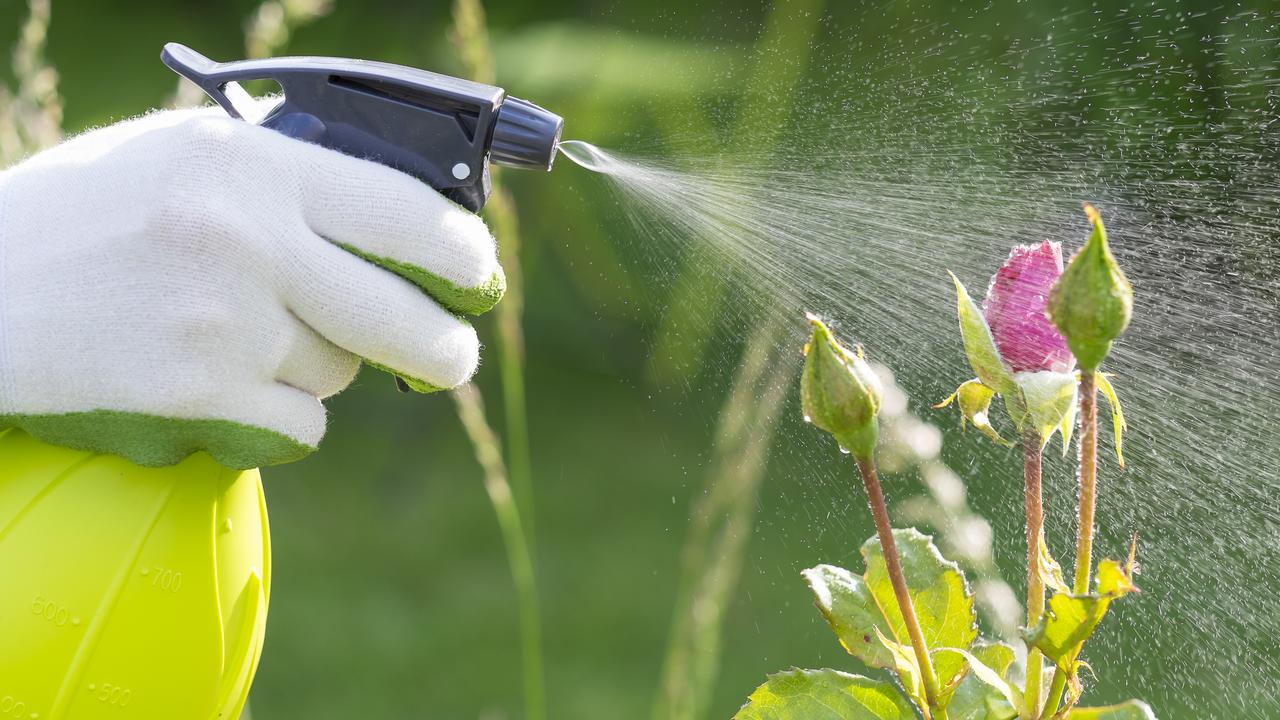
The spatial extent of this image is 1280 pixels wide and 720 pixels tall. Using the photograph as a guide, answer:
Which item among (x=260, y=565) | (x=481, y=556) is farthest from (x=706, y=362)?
(x=260, y=565)

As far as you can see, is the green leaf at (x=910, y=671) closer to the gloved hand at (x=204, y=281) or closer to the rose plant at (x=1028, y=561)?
the rose plant at (x=1028, y=561)

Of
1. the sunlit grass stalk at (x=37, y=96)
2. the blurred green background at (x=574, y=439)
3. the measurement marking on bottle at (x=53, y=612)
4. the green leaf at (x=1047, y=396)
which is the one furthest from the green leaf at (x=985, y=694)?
the blurred green background at (x=574, y=439)

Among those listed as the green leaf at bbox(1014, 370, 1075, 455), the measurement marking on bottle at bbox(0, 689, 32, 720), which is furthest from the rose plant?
the measurement marking on bottle at bbox(0, 689, 32, 720)

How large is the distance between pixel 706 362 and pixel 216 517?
2.17 m

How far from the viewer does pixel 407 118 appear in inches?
27.5

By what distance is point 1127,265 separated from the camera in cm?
99

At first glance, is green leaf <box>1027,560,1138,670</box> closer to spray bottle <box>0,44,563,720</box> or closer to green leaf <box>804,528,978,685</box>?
green leaf <box>804,528,978,685</box>

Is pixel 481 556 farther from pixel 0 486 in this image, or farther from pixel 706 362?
pixel 0 486

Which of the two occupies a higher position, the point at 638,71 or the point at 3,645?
the point at 638,71

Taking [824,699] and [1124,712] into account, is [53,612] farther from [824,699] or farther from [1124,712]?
[1124,712]

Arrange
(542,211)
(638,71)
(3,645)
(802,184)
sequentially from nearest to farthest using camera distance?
(3,645) → (802,184) → (638,71) → (542,211)

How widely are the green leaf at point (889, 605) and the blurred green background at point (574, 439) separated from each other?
4.59ft

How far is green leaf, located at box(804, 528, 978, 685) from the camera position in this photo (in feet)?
1.78

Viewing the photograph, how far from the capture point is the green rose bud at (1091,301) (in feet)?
1.42
